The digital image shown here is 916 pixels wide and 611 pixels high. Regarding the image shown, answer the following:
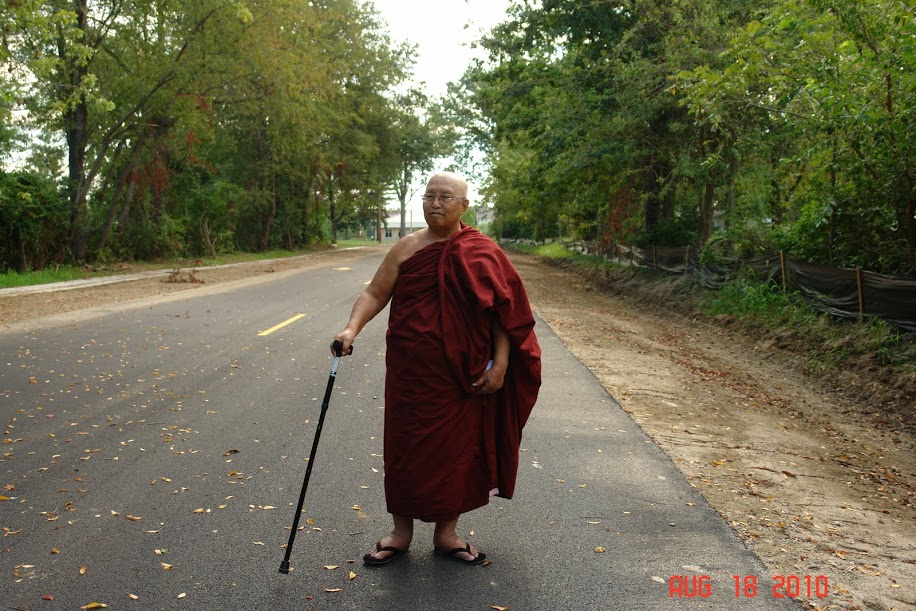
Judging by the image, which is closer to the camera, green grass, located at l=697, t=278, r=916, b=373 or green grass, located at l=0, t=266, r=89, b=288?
green grass, located at l=697, t=278, r=916, b=373

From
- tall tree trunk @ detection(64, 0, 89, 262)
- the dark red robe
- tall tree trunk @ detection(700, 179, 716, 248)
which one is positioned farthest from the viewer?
tall tree trunk @ detection(64, 0, 89, 262)

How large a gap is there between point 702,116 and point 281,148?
873 inches

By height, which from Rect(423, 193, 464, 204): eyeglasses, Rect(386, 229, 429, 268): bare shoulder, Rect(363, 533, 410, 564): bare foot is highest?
Rect(423, 193, 464, 204): eyeglasses

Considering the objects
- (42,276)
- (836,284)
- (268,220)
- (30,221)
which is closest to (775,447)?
(836,284)

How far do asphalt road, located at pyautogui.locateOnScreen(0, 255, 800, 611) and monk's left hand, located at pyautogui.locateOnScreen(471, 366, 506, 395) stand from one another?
88 centimetres

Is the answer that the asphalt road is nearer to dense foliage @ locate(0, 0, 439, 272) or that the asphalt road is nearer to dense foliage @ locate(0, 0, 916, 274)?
dense foliage @ locate(0, 0, 916, 274)

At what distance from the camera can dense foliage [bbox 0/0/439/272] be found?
18281mm

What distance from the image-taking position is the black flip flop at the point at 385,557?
379 centimetres

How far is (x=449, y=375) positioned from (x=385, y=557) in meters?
0.96

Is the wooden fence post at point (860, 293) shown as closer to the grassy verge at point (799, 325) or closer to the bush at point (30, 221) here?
the grassy verge at point (799, 325)

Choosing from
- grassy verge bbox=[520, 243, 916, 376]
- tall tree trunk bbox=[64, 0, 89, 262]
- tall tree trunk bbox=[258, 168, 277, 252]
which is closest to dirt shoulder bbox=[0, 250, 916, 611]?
grassy verge bbox=[520, 243, 916, 376]

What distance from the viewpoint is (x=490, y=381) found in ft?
12.4

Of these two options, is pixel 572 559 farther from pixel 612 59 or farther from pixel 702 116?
pixel 612 59

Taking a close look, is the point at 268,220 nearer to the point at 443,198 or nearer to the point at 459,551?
the point at 443,198
